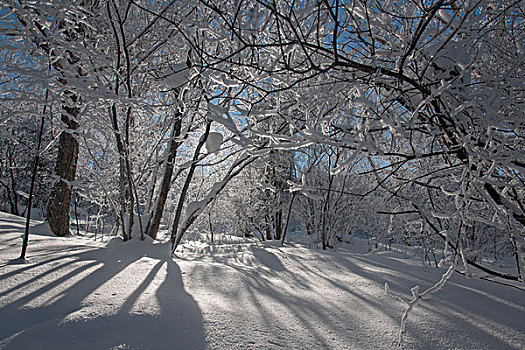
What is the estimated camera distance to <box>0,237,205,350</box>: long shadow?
104 cm

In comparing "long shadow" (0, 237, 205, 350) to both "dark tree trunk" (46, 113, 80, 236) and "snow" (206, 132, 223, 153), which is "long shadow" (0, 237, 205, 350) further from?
"dark tree trunk" (46, 113, 80, 236)

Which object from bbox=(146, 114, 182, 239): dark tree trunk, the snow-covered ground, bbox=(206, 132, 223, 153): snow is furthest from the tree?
bbox=(146, 114, 182, 239): dark tree trunk

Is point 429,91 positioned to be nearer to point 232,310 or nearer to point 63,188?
point 232,310

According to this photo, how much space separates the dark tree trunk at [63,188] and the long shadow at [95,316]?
447 cm

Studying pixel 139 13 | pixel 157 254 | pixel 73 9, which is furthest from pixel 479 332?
pixel 139 13

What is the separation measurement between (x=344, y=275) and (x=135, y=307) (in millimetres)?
1657

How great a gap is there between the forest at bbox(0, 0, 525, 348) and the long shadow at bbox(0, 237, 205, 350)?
85cm

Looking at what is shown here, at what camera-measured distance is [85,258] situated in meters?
2.48

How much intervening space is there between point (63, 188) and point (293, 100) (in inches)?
224

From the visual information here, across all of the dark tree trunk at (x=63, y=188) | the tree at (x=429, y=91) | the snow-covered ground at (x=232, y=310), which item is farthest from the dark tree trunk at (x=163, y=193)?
the dark tree trunk at (x=63, y=188)

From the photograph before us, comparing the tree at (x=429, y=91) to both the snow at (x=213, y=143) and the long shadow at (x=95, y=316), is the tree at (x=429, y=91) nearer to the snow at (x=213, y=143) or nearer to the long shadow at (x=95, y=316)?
the snow at (x=213, y=143)

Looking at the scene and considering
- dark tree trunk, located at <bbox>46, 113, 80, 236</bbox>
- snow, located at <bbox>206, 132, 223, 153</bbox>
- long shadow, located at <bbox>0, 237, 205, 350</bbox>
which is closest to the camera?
long shadow, located at <bbox>0, 237, 205, 350</bbox>

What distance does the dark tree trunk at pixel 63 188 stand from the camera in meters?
5.64

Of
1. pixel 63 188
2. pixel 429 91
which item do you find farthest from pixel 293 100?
pixel 63 188
